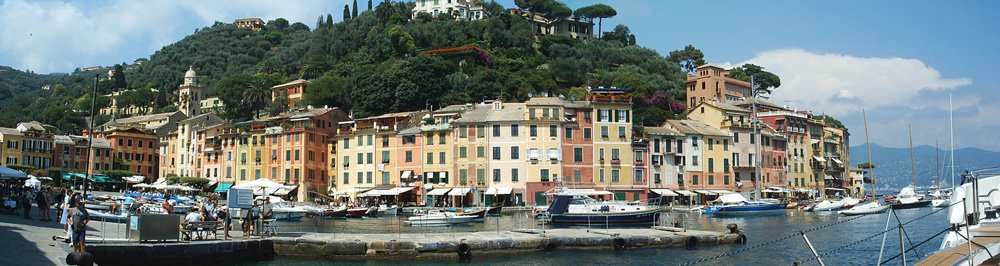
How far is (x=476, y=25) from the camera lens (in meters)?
120

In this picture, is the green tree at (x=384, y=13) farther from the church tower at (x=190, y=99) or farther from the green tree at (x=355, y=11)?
the church tower at (x=190, y=99)

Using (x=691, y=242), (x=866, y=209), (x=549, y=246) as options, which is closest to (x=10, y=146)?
(x=549, y=246)

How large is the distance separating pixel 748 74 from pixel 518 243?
103 meters

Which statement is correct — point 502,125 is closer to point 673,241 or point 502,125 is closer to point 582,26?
point 673,241

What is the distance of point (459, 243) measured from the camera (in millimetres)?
28172

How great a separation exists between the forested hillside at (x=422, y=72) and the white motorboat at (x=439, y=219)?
37.1 meters

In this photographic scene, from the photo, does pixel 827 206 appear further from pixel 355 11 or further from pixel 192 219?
pixel 355 11

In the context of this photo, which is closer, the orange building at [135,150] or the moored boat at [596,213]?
the moored boat at [596,213]

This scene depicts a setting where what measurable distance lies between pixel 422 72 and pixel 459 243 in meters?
60.0

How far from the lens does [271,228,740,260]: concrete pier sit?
2759 cm

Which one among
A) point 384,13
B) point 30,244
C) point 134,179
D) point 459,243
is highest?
point 384,13

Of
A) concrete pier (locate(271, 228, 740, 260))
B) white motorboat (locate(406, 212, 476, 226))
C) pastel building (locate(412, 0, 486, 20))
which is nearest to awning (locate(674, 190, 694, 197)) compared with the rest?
white motorboat (locate(406, 212, 476, 226))

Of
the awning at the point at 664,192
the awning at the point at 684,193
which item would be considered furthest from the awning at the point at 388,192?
the awning at the point at 684,193

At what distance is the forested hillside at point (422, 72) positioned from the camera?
85.8 m
